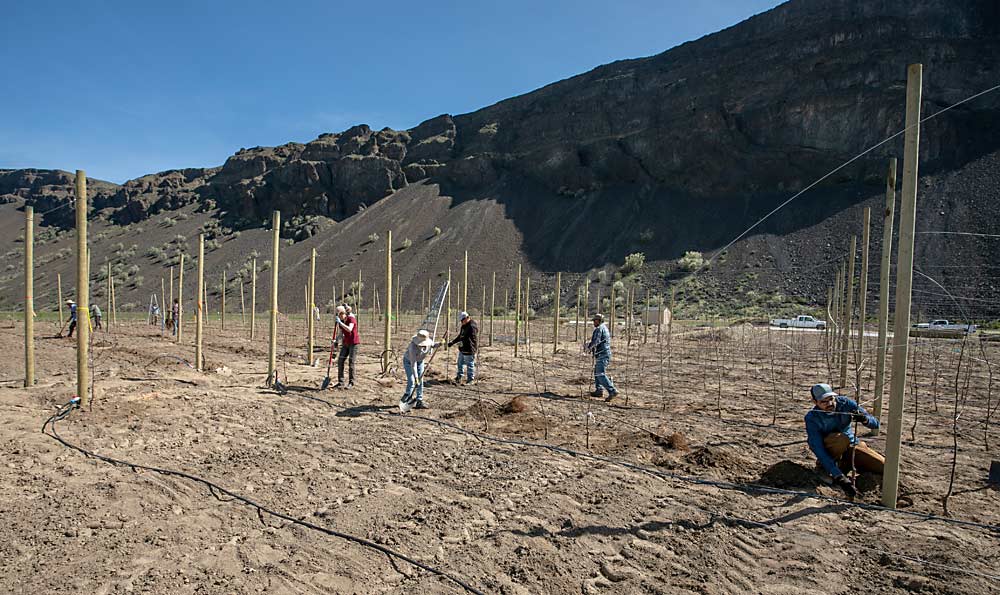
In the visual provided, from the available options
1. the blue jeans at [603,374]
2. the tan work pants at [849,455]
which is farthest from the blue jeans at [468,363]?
the tan work pants at [849,455]

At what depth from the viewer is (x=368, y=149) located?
77.0m

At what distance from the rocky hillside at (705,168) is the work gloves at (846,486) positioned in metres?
35.2

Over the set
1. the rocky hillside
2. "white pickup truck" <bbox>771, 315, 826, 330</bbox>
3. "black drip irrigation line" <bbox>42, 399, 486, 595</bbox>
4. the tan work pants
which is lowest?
"white pickup truck" <bbox>771, 315, 826, 330</bbox>

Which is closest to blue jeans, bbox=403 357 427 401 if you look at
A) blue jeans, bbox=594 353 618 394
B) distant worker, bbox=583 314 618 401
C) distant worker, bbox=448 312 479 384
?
distant worker, bbox=448 312 479 384

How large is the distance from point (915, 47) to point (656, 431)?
202 feet

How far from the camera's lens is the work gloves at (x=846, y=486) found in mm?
4754

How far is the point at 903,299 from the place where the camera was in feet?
14.5

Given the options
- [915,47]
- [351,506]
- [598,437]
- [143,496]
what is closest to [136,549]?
[143,496]

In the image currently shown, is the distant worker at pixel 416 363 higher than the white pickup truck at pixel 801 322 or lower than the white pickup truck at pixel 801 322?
higher

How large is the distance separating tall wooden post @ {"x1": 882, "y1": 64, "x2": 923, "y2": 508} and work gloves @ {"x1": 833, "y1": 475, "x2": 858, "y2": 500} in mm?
285

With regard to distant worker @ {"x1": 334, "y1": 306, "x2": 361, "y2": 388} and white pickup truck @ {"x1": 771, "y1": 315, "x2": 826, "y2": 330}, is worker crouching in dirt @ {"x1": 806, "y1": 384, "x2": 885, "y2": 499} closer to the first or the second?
distant worker @ {"x1": 334, "y1": 306, "x2": 361, "y2": 388}

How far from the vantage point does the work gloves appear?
4754 mm

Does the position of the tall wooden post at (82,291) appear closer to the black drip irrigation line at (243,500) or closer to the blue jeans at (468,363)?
the black drip irrigation line at (243,500)

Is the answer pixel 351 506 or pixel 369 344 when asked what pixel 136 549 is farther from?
pixel 369 344
